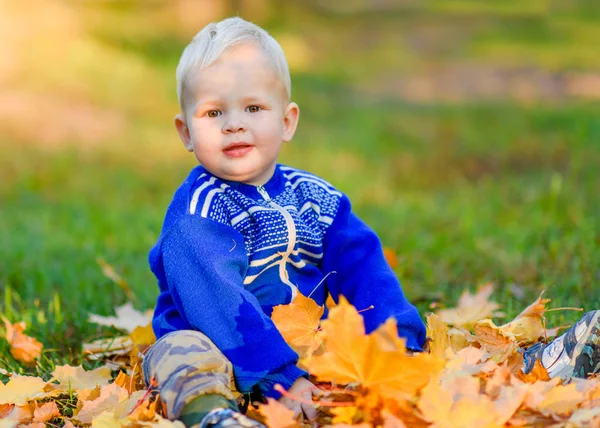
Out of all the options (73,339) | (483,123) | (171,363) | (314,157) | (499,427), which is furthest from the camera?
(483,123)

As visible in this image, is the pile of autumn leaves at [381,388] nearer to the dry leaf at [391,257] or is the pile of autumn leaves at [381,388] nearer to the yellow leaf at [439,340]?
the yellow leaf at [439,340]

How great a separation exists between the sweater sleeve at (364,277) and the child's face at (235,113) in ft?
1.10

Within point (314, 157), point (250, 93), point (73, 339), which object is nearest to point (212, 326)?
point (250, 93)

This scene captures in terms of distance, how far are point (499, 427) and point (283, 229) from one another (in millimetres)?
835

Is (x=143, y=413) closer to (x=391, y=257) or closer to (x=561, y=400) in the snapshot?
(x=561, y=400)

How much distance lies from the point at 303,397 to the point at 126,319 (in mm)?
1019

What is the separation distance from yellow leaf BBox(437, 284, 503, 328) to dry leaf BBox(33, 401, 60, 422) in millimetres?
1229

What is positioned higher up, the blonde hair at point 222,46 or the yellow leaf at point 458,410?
the blonde hair at point 222,46

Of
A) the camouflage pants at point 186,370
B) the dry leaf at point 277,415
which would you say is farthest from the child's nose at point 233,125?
the dry leaf at point 277,415

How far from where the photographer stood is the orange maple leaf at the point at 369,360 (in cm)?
146

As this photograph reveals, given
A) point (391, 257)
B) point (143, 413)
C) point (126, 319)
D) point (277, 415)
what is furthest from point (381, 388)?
point (391, 257)

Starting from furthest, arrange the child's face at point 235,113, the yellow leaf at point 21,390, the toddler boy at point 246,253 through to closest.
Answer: the child's face at point 235,113 → the yellow leaf at point 21,390 → the toddler boy at point 246,253

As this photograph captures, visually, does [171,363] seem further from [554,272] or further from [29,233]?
[29,233]

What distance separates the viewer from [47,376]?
90.6 inches
